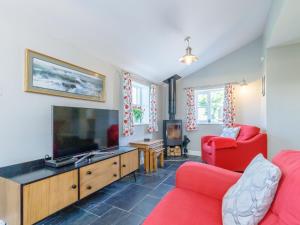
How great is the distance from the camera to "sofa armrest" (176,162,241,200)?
1.38 metres

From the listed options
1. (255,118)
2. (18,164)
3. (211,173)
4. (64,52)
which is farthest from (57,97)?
(255,118)

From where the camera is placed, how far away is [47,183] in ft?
5.20

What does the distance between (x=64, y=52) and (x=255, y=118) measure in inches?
166

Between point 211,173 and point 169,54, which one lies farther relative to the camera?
point 169,54

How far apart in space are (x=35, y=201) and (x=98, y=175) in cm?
74

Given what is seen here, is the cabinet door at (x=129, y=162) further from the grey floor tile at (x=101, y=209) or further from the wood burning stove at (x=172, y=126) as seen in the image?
the wood burning stove at (x=172, y=126)

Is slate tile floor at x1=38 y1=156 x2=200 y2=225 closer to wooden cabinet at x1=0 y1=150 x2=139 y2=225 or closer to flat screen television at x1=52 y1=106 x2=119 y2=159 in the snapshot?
wooden cabinet at x1=0 y1=150 x2=139 y2=225

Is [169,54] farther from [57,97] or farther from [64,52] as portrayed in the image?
[57,97]

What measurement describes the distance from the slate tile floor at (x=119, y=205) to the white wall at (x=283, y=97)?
2.09 meters

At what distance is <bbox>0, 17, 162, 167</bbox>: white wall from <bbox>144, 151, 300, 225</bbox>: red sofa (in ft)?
5.14

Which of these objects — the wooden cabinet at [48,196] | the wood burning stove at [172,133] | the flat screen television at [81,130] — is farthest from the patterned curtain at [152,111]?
the wooden cabinet at [48,196]

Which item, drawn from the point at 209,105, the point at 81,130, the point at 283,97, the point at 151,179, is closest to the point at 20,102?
the point at 81,130

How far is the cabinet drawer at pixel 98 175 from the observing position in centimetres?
195

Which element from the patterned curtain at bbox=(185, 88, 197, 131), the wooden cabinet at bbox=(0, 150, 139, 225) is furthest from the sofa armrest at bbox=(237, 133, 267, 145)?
the wooden cabinet at bbox=(0, 150, 139, 225)
